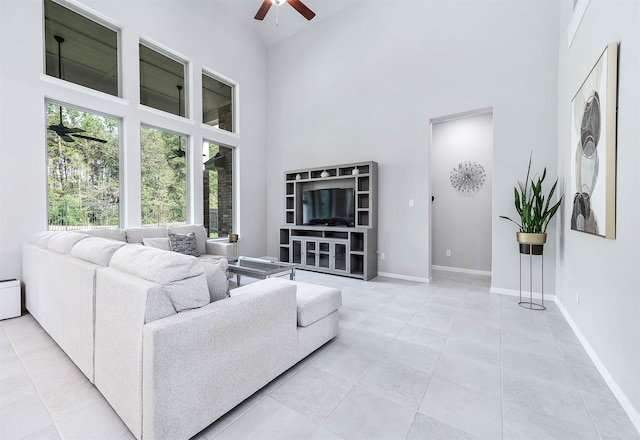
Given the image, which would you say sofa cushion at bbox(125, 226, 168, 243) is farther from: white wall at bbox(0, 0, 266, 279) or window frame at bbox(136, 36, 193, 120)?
window frame at bbox(136, 36, 193, 120)

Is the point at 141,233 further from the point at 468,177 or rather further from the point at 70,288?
the point at 468,177

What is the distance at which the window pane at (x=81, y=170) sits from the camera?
3561 mm

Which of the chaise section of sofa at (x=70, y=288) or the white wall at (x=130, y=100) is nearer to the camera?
the chaise section of sofa at (x=70, y=288)

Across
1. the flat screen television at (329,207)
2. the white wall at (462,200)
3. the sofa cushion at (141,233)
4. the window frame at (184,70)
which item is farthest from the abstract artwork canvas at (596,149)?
the window frame at (184,70)

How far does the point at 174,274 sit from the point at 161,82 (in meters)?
4.55

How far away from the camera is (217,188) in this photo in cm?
545

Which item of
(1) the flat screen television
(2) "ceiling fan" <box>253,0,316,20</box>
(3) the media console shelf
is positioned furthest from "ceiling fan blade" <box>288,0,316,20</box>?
(1) the flat screen television

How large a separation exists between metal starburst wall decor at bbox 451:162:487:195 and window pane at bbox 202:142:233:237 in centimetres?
433

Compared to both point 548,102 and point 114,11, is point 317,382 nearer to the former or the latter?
point 548,102

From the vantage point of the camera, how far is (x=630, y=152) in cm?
162

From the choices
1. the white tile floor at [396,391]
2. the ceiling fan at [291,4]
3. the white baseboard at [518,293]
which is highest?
the ceiling fan at [291,4]

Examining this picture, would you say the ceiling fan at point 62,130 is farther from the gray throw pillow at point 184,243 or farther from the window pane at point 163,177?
the gray throw pillow at point 184,243

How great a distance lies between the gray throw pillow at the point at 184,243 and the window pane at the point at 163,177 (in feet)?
2.53

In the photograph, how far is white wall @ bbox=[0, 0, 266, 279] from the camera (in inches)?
123
